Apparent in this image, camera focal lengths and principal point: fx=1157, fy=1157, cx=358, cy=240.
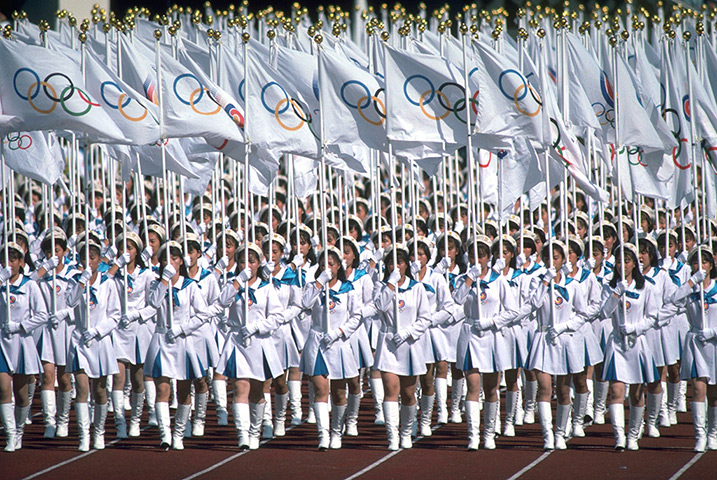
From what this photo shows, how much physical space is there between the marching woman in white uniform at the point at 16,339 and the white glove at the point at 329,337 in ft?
9.36

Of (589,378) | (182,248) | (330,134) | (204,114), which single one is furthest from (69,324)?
(589,378)

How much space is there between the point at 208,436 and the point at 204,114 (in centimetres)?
340

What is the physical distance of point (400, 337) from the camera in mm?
11000

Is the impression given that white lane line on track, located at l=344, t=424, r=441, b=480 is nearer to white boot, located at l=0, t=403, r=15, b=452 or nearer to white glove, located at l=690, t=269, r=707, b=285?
white glove, located at l=690, t=269, r=707, b=285

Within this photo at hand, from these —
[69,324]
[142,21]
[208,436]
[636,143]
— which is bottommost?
[208,436]

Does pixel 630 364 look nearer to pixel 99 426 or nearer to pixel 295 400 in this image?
pixel 295 400

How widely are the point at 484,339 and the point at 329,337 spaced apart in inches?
59.8

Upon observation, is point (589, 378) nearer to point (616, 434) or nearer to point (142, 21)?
point (616, 434)

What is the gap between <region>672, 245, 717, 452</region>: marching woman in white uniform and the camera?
10758 millimetres

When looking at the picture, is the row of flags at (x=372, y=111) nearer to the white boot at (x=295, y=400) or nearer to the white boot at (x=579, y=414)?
the white boot at (x=579, y=414)

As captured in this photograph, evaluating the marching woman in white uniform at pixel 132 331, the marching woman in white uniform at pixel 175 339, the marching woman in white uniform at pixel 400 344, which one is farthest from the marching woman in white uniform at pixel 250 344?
the marching woman in white uniform at pixel 400 344

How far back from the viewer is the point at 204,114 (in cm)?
1238

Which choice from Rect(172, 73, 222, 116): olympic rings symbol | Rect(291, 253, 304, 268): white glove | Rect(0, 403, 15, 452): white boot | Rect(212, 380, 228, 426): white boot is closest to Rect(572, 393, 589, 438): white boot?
Rect(291, 253, 304, 268): white glove

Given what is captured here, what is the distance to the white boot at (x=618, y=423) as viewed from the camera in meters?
10.8
